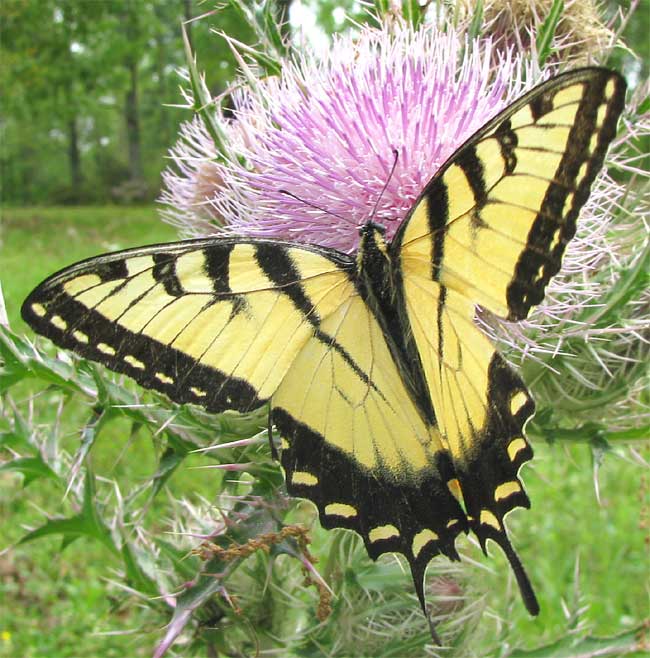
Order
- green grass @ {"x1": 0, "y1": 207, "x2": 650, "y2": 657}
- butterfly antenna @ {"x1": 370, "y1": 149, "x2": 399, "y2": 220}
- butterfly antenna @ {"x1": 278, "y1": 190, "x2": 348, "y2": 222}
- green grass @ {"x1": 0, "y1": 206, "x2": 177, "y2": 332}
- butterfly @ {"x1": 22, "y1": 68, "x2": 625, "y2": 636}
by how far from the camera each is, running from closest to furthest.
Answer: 1. butterfly @ {"x1": 22, "y1": 68, "x2": 625, "y2": 636}
2. butterfly antenna @ {"x1": 370, "y1": 149, "x2": 399, "y2": 220}
3. butterfly antenna @ {"x1": 278, "y1": 190, "x2": 348, "y2": 222}
4. green grass @ {"x1": 0, "y1": 207, "x2": 650, "y2": 657}
5. green grass @ {"x1": 0, "y1": 206, "x2": 177, "y2": 332}

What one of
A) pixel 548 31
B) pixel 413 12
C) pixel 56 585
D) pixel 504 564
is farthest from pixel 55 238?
pixel 548 31

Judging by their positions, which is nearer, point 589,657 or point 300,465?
point 300,465

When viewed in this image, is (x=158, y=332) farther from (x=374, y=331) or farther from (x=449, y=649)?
(x=449, y=649)

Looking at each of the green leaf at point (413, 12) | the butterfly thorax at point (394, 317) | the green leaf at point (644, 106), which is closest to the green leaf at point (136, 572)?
the butterfly thorax at point (394, 317)

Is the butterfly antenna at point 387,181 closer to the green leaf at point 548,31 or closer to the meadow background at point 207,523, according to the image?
the green leaf at point 548,31

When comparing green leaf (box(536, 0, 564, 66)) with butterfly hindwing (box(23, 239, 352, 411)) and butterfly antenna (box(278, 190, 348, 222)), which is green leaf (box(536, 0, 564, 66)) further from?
butterfly hindwing (box(23, 239, 352, 411))

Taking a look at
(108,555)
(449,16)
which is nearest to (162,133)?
(108,555)

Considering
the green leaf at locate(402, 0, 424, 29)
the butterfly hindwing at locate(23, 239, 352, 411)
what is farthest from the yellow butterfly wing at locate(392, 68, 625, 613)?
the green leaf at locate(402, 0, 424, 29)
